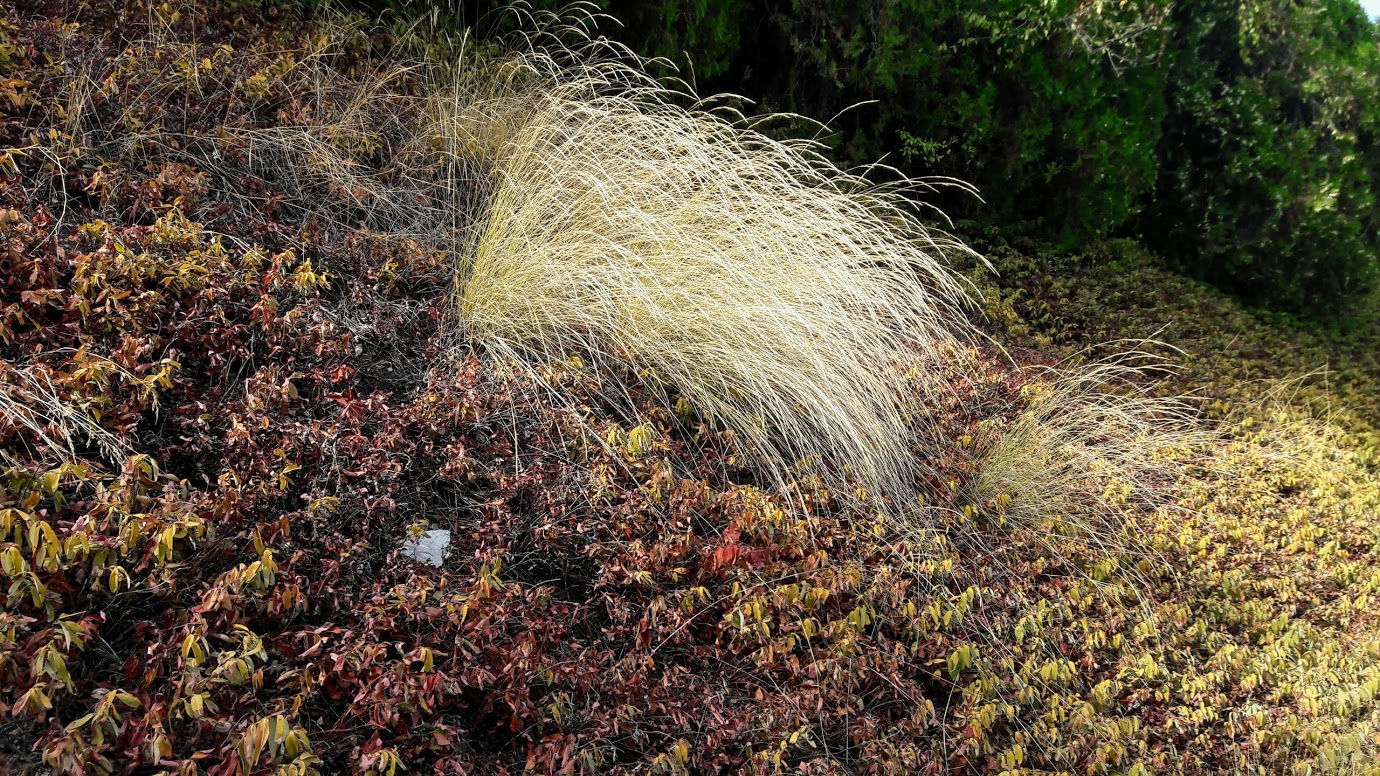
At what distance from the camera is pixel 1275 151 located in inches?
276

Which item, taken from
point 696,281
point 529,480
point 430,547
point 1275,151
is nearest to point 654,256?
A: point 696,281

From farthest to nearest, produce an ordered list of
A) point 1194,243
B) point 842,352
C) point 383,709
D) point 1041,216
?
point 1194,243 < point 1041,216 < point 842,352 < point 383,709

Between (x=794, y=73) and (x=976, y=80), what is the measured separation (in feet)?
4.46

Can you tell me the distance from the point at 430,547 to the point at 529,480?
15.5 inches

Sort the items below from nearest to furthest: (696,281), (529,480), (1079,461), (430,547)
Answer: (430,547)
(529,480)
(696,281)
(1079,461)

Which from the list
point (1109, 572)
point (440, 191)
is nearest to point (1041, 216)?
point (1109, 572)

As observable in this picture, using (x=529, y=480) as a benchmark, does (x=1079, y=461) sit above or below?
above

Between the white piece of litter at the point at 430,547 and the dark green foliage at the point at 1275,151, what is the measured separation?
669 cm

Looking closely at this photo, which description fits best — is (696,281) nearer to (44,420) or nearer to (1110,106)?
(44,420)

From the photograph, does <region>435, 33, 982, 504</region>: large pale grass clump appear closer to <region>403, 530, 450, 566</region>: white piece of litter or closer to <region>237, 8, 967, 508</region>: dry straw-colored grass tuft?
<region>237, 8, 967, 508</region>: dry straw-colored grass tuft

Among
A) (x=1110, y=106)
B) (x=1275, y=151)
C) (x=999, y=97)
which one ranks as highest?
(x=1275, y=151)

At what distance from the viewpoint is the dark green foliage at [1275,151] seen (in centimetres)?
698

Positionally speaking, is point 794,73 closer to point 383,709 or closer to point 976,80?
point 976,80

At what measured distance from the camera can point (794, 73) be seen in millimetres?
5879
